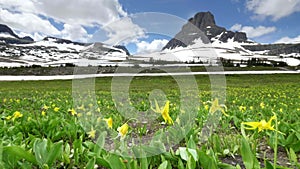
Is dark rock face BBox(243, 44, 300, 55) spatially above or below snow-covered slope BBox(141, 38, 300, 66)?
above

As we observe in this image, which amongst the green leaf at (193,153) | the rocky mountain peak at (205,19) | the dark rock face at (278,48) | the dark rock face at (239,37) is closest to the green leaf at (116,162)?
the green leaf at (193,153)

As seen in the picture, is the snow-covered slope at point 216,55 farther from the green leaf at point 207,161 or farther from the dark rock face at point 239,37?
the dark rock face at point 239,37

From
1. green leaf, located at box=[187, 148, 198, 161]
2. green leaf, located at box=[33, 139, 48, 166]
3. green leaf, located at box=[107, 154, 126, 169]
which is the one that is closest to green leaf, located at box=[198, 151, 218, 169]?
green leaf, located at box=[187, 148, 198, 161]

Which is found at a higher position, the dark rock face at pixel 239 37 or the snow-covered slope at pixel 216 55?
the dark rock face at pixel 239 37

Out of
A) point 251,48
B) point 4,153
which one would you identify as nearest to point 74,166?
point 4,153

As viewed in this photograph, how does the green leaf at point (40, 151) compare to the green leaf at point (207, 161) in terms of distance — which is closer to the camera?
the green leaf at point (207, 161)

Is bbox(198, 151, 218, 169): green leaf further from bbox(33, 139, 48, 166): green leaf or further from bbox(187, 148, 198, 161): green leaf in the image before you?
bbox(33, 139, 48, 166): green leaf

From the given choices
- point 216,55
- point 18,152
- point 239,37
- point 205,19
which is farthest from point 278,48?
point 18,152

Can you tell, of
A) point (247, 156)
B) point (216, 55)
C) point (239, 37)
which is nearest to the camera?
point (247, 156)

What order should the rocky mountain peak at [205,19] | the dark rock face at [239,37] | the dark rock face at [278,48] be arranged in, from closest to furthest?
the dark rock face at [278,48] < the rocky mountain peak at [205,19] < the dark rock face at [239,37]

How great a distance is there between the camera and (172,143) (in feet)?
10.9

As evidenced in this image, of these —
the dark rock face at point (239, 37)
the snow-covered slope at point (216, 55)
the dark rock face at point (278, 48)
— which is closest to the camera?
the snow-covered slope at point (216, 55)

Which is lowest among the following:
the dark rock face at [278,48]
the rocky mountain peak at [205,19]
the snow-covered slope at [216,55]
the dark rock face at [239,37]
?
the snow-covered slope at [216,55]

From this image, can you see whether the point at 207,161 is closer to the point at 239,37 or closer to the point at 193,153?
the point at 193,153
